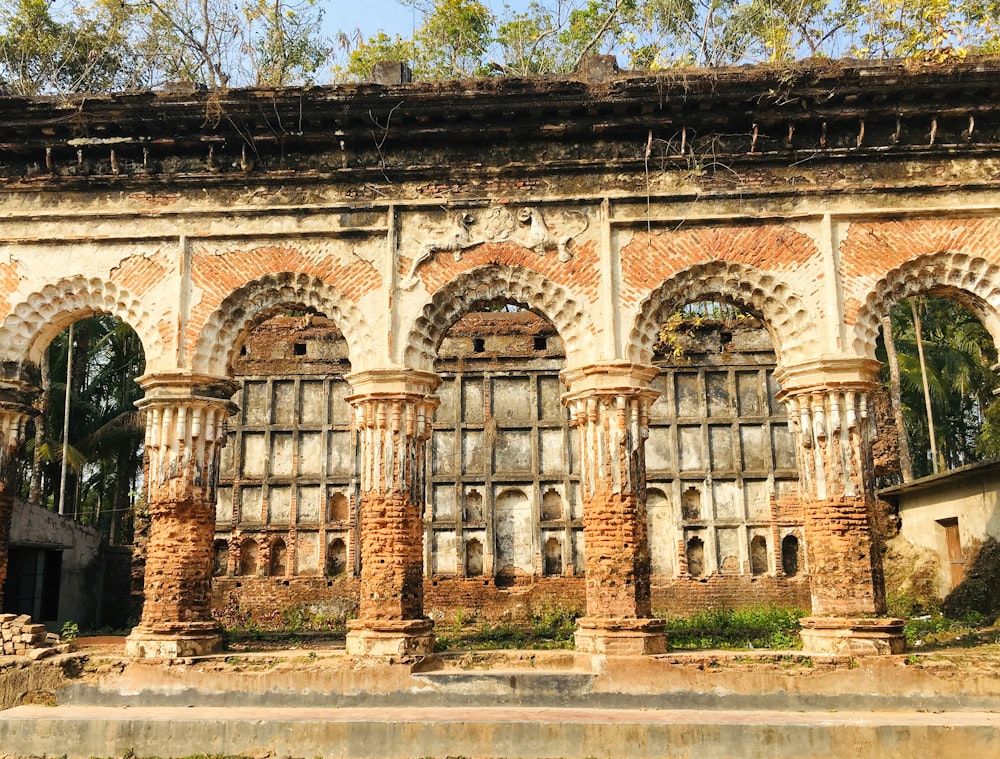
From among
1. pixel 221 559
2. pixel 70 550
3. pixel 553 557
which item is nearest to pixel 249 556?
Answer: pixel 221 559

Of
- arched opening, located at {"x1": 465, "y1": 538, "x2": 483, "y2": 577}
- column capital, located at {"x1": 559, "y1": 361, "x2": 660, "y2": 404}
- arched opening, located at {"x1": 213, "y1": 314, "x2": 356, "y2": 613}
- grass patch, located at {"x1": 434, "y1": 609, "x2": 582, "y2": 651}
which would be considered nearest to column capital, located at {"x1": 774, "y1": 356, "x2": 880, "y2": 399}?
column capital, located at {"x1": 559, "y1": 361, "x2": 660, "y2": 404}

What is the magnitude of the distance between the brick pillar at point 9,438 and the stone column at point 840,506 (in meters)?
9.15

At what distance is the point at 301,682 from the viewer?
9.59 metres

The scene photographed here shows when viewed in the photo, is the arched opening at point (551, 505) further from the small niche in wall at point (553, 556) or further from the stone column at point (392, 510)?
the stone column at point (392, 510)

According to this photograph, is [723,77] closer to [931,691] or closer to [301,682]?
[931,691]

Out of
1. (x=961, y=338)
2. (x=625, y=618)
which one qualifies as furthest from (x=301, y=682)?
(x=961, y=338)

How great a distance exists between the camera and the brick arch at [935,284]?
10.4 meters

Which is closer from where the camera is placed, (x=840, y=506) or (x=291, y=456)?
(x=840, y=506)

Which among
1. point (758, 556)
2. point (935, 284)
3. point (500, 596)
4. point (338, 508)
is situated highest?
point (935, 284)

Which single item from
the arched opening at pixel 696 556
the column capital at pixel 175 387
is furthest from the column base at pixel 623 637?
the arched opening at pixel 696 556

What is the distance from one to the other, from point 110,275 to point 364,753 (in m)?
6.30

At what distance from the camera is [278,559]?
15.5m

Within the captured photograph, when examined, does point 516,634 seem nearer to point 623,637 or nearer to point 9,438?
point 623,637

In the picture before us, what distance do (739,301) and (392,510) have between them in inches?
185
